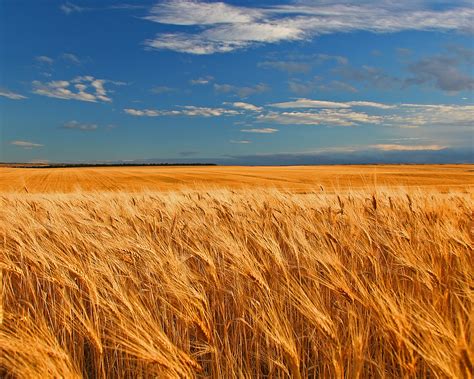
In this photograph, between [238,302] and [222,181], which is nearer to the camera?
[238,302]

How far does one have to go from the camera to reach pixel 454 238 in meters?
2.88

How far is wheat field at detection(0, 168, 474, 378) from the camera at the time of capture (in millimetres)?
1664

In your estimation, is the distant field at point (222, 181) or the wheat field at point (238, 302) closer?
the wheat field at point (238, 302)

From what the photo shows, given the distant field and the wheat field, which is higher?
the wheat field

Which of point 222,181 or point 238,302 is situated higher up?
point 238,302

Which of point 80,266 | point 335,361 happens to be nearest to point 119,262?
point 80,266

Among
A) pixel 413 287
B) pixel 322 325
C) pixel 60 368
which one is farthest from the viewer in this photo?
pixel 413 287

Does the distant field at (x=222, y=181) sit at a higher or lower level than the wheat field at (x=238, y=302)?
lower

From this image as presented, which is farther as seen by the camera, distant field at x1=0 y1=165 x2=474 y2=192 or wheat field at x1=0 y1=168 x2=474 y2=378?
distant field at x1=0 y1=165 x2=474 y2=192

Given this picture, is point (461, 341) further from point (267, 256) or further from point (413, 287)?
point (267, 256)

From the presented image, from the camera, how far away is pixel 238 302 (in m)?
2.32

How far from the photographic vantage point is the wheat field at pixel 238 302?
166cm

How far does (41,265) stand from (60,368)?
124 cm

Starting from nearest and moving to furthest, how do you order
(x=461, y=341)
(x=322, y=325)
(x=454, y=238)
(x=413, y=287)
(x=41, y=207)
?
(x=461, y=341), (x=322, y=325), (x=413, y=287), (x=454, y=238), (x=41, y=207)
